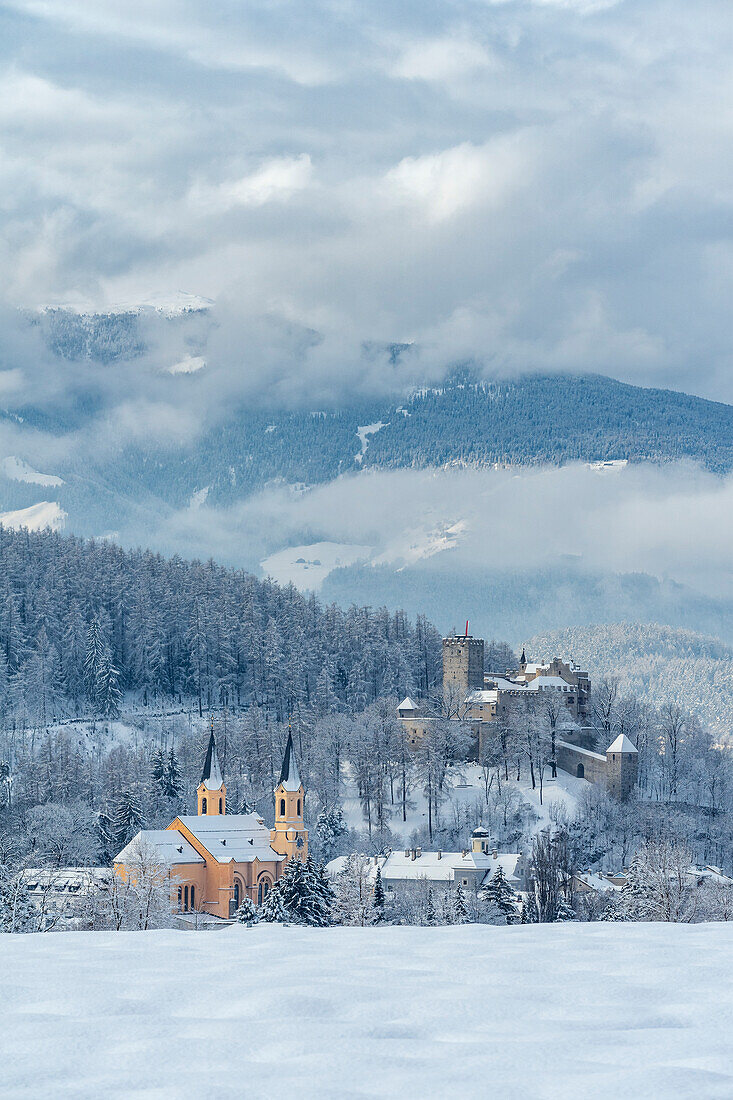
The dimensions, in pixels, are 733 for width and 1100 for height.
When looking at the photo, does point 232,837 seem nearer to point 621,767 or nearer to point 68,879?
point 68,879

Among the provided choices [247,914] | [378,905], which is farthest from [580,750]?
[378,905]

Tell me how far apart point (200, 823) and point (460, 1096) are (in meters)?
72.4

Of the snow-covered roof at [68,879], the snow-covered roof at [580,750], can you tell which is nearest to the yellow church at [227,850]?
the snow-covered roof at [68,879]

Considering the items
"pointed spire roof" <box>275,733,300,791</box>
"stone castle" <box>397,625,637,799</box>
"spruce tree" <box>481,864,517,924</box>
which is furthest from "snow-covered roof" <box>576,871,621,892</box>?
"pointed spire roof" <box>275,733,300,791</box>

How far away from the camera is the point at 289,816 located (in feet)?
266

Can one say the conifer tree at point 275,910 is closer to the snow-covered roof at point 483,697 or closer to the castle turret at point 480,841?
the castle turret at point 480,841

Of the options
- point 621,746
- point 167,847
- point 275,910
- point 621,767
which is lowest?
point 275,910

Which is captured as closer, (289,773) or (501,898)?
(501,898)

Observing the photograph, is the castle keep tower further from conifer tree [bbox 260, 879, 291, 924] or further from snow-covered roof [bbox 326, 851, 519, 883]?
conifer tree [bbox 260, 879, 291, 924]

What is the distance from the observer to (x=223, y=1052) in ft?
30.3

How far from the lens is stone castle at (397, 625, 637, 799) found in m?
99.0

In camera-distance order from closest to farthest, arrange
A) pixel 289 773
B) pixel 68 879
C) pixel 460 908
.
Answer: pixel 460 908
pixel 68 879
pixel 289 773

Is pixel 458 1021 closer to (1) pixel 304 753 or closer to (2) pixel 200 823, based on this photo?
(2) pixel 200 823

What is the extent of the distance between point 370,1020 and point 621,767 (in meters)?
91.1
